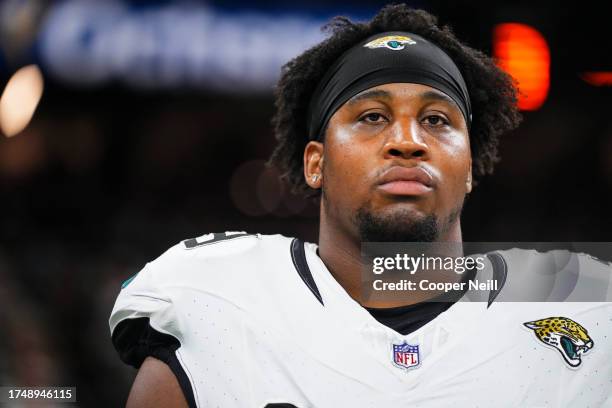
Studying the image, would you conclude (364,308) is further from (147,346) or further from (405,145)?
(147,346)

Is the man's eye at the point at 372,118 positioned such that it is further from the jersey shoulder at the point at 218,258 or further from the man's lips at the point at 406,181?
the jersey shoulder at the point at 218,258

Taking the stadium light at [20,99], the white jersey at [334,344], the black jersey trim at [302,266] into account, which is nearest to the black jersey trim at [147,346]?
the white jersey at [334,344]

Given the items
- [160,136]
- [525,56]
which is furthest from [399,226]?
[160,136]

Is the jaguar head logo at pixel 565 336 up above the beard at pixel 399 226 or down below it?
below

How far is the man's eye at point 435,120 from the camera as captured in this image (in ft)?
8.25

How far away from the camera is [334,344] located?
7.40ft

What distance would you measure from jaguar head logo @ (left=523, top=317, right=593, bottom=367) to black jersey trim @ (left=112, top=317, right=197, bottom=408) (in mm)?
913

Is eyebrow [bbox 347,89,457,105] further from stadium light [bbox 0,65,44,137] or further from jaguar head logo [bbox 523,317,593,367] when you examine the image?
stadium light [bbox 0,65,44,137]

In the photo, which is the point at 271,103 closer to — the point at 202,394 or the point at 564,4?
the point at 564,4

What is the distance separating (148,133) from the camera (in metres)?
7.11

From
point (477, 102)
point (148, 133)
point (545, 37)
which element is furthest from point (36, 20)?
point (477, 102)

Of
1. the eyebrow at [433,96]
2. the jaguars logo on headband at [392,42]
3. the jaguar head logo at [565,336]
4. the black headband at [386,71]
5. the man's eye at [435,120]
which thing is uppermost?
the jaguars logo on headband at [392,42]

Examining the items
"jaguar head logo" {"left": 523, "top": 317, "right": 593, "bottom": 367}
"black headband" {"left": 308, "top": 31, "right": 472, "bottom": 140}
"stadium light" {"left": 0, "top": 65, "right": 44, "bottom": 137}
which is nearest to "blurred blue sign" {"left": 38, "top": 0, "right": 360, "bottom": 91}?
"stadium light" {"left": 0, "top": 65, "right": 44, "bottom": 137}

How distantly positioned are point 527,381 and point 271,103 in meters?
4.93
